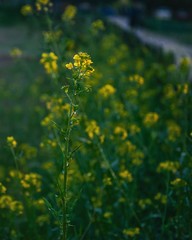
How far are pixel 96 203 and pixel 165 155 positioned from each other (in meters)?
0.91

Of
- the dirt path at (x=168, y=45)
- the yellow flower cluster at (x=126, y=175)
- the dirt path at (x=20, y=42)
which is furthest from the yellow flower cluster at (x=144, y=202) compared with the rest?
the dirt path at (x=20, y=42)

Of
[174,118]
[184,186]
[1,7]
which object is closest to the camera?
[184,186]

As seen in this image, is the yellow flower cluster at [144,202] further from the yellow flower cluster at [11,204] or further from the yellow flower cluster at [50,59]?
the yellow flower cluster at [50,59]

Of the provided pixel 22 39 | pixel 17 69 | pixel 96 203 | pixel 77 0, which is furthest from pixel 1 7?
pixel 96 203

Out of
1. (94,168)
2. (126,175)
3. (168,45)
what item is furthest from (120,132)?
(168,45)

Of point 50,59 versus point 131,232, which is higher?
point 50,59

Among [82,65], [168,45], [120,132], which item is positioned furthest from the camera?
[168,45]

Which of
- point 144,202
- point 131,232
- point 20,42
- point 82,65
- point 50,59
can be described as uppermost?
point 82,65

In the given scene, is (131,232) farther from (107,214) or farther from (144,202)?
(144,202)

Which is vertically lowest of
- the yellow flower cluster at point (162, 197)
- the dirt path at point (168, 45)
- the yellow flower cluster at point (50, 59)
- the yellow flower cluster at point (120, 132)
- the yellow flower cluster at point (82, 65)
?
the dirt path at point (168, 45)

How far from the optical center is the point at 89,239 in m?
2.76

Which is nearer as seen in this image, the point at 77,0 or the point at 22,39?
the point at 22,39

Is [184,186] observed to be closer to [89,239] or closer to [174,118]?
[89,239]

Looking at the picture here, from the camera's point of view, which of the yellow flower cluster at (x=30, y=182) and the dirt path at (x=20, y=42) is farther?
the dirt path at (x=20, y=42)
